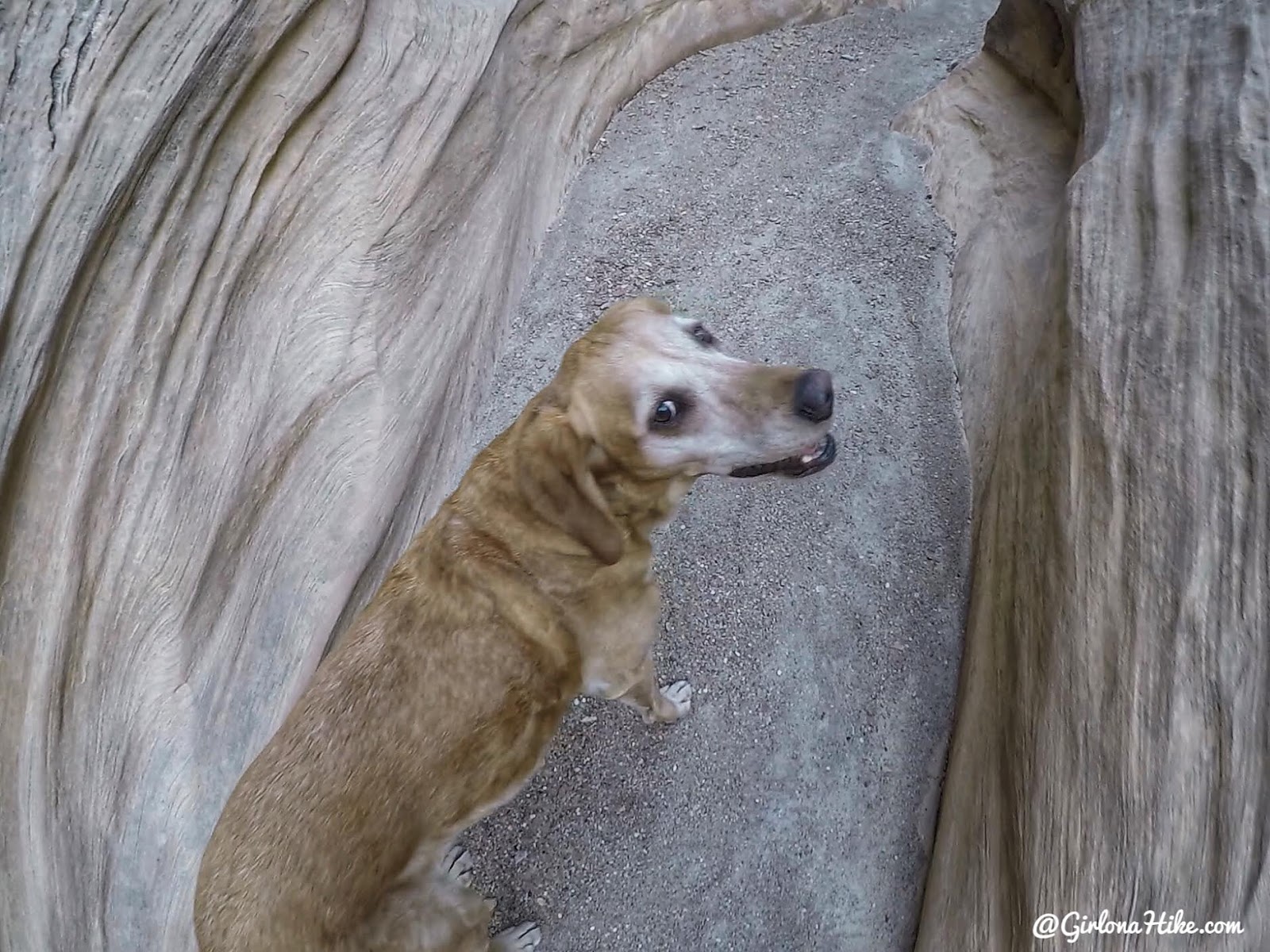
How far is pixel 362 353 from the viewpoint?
111 inches

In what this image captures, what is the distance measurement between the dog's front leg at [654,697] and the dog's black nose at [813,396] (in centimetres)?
95

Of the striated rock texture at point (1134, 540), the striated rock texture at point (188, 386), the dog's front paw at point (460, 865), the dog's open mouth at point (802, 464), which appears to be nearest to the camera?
the striated rock texture at point (1134, 540)

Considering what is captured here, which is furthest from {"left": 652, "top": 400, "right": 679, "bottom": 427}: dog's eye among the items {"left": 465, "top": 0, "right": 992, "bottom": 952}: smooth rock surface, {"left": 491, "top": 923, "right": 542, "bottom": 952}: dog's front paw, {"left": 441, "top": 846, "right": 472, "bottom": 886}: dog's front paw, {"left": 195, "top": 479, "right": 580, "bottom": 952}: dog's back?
{"left": 491, "top": 923, "right": 542, "bottom": 952}: dog's front paw

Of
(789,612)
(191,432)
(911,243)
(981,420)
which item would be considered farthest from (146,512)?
(911,243)

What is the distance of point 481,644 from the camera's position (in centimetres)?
213

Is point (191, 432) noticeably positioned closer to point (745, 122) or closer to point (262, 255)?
point (262, 255)

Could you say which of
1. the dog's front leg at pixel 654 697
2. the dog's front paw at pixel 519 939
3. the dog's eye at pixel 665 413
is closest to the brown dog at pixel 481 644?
the dog's eye at pixel 665 413

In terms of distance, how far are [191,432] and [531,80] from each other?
7.51ft

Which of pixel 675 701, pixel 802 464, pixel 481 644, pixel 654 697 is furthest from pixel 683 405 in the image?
pixel 675 701

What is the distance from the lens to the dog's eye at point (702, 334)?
233 cm

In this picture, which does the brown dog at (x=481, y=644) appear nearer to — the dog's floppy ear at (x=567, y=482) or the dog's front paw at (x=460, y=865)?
the dog's floppy ear at (x=567, y=482)

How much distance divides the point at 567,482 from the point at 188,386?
1197mm

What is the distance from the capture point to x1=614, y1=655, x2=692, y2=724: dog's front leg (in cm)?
254

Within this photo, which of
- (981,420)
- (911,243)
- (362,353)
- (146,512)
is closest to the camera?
(146,512)
